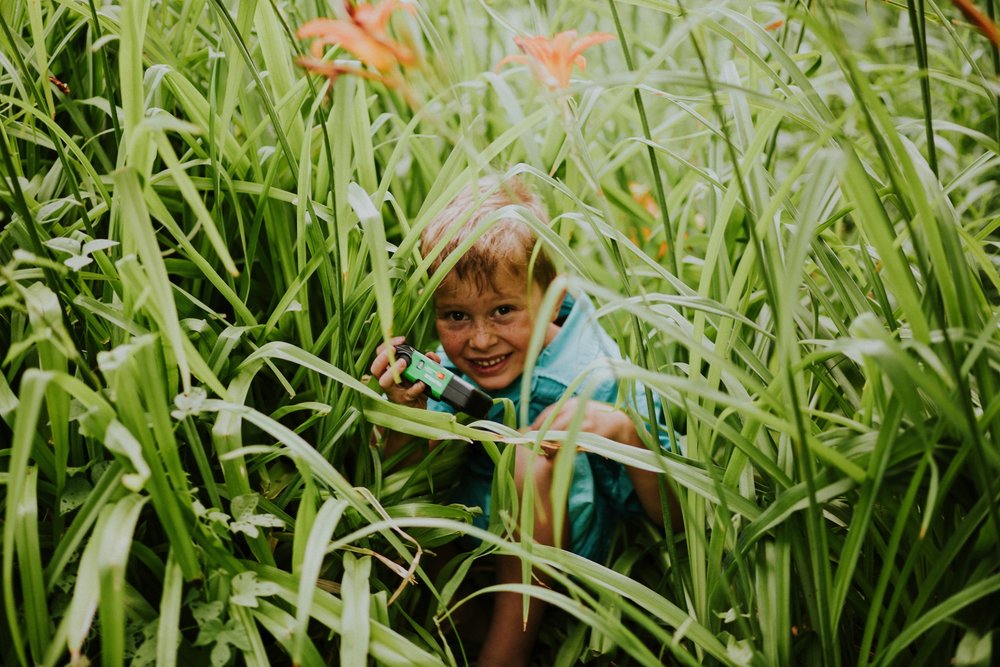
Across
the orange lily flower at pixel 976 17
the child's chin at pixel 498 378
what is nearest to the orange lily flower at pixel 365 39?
the orange lily flower at pixel 976 17

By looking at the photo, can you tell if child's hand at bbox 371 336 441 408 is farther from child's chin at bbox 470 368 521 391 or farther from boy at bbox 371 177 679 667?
child's chin at bbox 470 368 521 391

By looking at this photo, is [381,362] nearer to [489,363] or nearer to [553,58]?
[489,363]

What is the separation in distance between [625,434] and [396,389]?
352 millimetres

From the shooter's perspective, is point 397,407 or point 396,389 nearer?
point 397,407

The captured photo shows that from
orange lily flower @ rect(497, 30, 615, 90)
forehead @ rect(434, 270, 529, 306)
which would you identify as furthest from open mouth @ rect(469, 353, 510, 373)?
orange lily flower @ rect(497, 30, 615, 90)

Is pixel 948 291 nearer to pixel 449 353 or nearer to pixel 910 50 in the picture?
pixel 449 353

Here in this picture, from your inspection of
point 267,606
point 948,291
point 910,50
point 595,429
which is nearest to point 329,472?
point 267,606

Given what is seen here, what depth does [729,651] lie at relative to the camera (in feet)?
2.63

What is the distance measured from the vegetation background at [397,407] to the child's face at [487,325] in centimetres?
10

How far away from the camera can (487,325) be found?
121cm

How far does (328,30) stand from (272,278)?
61cm

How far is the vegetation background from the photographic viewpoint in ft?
2.22

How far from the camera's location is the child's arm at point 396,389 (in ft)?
3.42

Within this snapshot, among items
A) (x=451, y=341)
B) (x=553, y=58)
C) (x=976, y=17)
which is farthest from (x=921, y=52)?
(x=451, y=341)
